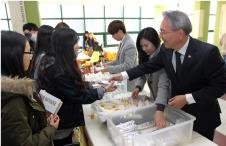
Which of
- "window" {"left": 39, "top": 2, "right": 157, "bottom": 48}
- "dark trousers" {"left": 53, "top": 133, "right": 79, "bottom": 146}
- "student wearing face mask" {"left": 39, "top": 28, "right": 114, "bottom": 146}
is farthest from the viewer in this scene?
"window" {"left": 39, "top": 2, "right": 157, "bottom": 48}

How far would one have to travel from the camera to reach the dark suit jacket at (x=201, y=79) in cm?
118

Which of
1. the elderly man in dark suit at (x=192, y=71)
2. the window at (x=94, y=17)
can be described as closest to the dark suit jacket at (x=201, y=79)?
the elderly man in dark suit at (x=192, y=71)

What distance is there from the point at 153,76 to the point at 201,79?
41 centimetres

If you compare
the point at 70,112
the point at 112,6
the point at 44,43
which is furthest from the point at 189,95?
the point at 112,6

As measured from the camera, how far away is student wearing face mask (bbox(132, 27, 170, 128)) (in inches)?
53.2

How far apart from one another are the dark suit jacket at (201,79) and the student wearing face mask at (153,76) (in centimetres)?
8

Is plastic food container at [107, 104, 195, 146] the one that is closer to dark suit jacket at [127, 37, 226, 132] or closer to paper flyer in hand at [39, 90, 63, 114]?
dark suit jacket at [127, 37, 226, 132]

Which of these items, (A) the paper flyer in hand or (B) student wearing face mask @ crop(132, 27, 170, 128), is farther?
(B) student wearing face mask @ crop(132, 27, 170, 128)

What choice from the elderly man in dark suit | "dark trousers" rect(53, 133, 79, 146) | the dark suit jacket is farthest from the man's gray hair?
"dark trousers" rect(53, 133, 79, 146)

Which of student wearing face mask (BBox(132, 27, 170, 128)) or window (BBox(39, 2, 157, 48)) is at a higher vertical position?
window (BBox(39, 2, 157, 48))

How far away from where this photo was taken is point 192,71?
1.22m

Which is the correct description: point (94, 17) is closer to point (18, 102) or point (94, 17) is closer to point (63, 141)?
point (63, 141)

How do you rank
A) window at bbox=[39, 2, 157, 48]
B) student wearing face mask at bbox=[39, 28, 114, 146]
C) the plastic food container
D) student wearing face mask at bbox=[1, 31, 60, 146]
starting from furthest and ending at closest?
1. window at bbox=[39, 2, 157, 48]
2. student wearing face mask at bbox=[39, 28, 114, 146]
3. the plastic food container
4. student wearing face mask at bbox=[1, 31, 60, 146]

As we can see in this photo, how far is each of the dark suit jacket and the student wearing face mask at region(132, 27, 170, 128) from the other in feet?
0.27
